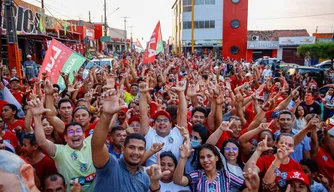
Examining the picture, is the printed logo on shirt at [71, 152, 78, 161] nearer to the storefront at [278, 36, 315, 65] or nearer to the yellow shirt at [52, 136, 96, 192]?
the yellow shirt at [52, 136, 96, 192]

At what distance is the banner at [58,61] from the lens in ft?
21.4

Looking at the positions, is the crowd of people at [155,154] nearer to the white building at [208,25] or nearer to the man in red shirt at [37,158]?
the man in red shirt at [37,158]

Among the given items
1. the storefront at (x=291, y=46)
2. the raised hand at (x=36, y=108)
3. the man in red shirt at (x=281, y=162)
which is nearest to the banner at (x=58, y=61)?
the raised hand at (x=36, y=108)

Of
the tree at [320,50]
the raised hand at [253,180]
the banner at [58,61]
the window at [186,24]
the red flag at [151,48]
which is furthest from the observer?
the window at [186,24]

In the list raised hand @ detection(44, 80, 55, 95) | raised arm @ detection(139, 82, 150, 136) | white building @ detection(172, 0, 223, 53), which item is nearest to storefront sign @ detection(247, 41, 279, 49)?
white building @ detection(172, 0, 223, 53)

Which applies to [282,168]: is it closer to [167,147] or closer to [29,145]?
[167,147]

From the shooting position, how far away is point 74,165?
9.67ft

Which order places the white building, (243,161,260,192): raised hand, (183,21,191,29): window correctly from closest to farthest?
(243,161,260,192): raised hand < the white building < (183,21,191,29): window

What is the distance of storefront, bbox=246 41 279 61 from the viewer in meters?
33.6

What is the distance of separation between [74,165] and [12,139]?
4.40 ft

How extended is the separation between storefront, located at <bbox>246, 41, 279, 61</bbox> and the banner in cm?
2941

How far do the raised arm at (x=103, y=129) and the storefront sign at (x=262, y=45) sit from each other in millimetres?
33378

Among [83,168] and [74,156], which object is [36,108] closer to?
[74,156]

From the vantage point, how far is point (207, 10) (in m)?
39.0
